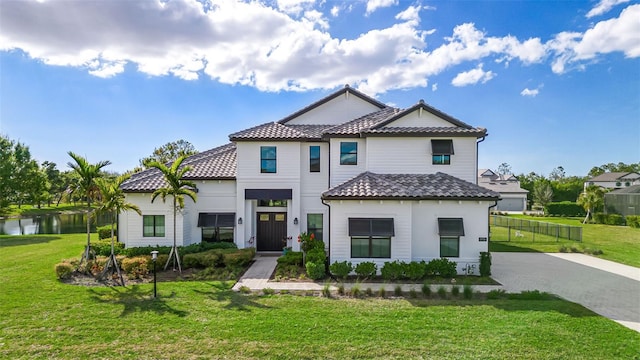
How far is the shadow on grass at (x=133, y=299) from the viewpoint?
9070mm

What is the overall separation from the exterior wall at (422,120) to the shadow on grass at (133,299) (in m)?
12.4

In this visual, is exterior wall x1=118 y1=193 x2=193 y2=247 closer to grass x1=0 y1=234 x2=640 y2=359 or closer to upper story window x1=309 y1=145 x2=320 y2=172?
grass x1=0 y1=234 x2=640 y2=359

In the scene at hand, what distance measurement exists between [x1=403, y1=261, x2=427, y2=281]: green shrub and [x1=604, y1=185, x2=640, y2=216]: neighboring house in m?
41.3

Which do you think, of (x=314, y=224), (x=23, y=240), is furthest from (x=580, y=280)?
(x=23, y=240)

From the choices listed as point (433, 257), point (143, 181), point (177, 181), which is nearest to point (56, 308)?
point (177, 181)

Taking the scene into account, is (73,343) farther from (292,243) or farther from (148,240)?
(292,243)

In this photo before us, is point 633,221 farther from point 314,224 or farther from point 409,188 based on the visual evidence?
point 314,224

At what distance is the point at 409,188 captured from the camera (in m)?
13.8

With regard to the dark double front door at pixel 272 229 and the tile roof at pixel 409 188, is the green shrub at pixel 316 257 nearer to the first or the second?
the tile roof at pixel 409 188

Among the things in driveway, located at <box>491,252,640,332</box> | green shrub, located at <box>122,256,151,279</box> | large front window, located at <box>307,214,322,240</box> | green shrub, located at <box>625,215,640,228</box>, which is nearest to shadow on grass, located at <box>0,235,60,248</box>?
green shrub, located at <box>122,256,151,279</box>

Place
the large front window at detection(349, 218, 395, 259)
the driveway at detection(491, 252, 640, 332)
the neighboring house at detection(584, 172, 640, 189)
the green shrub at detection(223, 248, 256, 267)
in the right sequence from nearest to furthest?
the driveway at detection(491, 252, 640, 332) < the large front window at detection(349, 218, 395, 259) < the green shrub at detection(223, 248, 256, 267) < the neighboring house at detection(584, 172, 640, 189)

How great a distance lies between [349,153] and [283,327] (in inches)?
395

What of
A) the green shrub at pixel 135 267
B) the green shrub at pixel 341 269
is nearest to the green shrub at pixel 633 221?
the green shrub at pixel 341 269

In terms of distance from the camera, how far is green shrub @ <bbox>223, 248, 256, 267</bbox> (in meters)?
14.2
